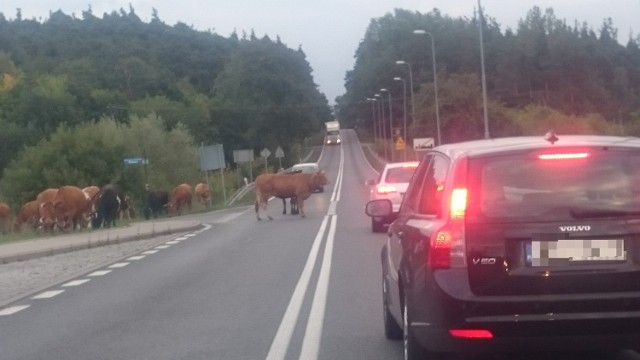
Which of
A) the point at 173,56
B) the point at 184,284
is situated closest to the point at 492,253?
the point at 184,284

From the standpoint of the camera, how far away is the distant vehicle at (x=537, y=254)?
807cm

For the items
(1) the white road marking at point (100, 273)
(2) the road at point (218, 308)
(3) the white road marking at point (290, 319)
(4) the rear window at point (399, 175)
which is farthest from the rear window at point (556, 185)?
(4) the rear window at point (399, 175)

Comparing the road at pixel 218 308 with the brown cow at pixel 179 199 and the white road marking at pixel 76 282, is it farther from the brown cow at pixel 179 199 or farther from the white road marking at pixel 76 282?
the brown cow at pixel 179 199

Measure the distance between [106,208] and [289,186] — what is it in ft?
20.6

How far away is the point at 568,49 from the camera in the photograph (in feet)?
494

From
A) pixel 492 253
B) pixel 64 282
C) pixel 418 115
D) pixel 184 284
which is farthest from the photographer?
pixel 418 115

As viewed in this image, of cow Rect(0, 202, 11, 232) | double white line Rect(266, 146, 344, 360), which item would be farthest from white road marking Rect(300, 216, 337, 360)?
cow Rect(0, 202, 11, 232)

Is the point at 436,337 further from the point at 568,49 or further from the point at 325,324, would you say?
the point at 568,49

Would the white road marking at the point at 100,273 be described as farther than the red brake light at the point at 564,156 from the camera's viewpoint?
Yes

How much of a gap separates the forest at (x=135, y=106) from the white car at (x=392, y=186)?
134 ft

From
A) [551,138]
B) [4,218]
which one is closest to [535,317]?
[551,138]

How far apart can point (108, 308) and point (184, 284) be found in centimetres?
286

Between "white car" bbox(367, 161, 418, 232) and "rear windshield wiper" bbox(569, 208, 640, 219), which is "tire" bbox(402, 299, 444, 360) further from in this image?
"white car" bbox(367, 161, 418, 232)

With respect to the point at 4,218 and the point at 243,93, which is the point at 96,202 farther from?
the point at 243,93
